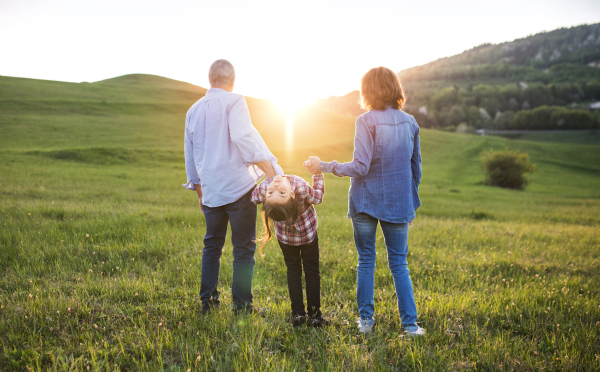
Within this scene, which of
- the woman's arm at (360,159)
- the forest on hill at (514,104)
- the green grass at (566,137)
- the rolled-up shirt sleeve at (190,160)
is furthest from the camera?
the forest on hill at (514,104)

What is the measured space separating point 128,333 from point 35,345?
77 cm

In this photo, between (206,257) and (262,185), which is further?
(206,257)

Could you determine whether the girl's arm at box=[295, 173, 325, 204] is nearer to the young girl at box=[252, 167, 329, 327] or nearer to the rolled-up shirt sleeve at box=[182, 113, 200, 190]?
the young girl at box=[252, 167, 329, 327]

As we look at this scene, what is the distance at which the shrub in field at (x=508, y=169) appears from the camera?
31.0 m

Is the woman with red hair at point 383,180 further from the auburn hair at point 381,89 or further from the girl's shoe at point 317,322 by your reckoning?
the girl's shoe at point 317,322

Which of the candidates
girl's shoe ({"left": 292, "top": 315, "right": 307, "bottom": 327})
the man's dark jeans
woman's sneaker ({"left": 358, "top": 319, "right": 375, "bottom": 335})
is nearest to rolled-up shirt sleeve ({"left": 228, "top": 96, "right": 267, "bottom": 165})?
the man's dark jeans

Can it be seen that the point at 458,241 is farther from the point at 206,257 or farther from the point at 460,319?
the point at 206,257

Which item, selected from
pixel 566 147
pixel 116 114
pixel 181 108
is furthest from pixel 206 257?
pixel 566 147

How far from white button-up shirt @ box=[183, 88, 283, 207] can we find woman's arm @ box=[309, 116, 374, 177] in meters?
0.58

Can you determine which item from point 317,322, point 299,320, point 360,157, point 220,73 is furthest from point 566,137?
point 220,73

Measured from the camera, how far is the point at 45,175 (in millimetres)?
14609

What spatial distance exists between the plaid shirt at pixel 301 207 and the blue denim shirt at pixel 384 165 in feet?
0.88

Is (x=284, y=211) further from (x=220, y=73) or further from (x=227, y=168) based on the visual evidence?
(x=220, y=73)

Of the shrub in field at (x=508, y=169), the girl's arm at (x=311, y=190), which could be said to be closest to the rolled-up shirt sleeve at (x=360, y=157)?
the girl's arm at (x=311, y=190)
